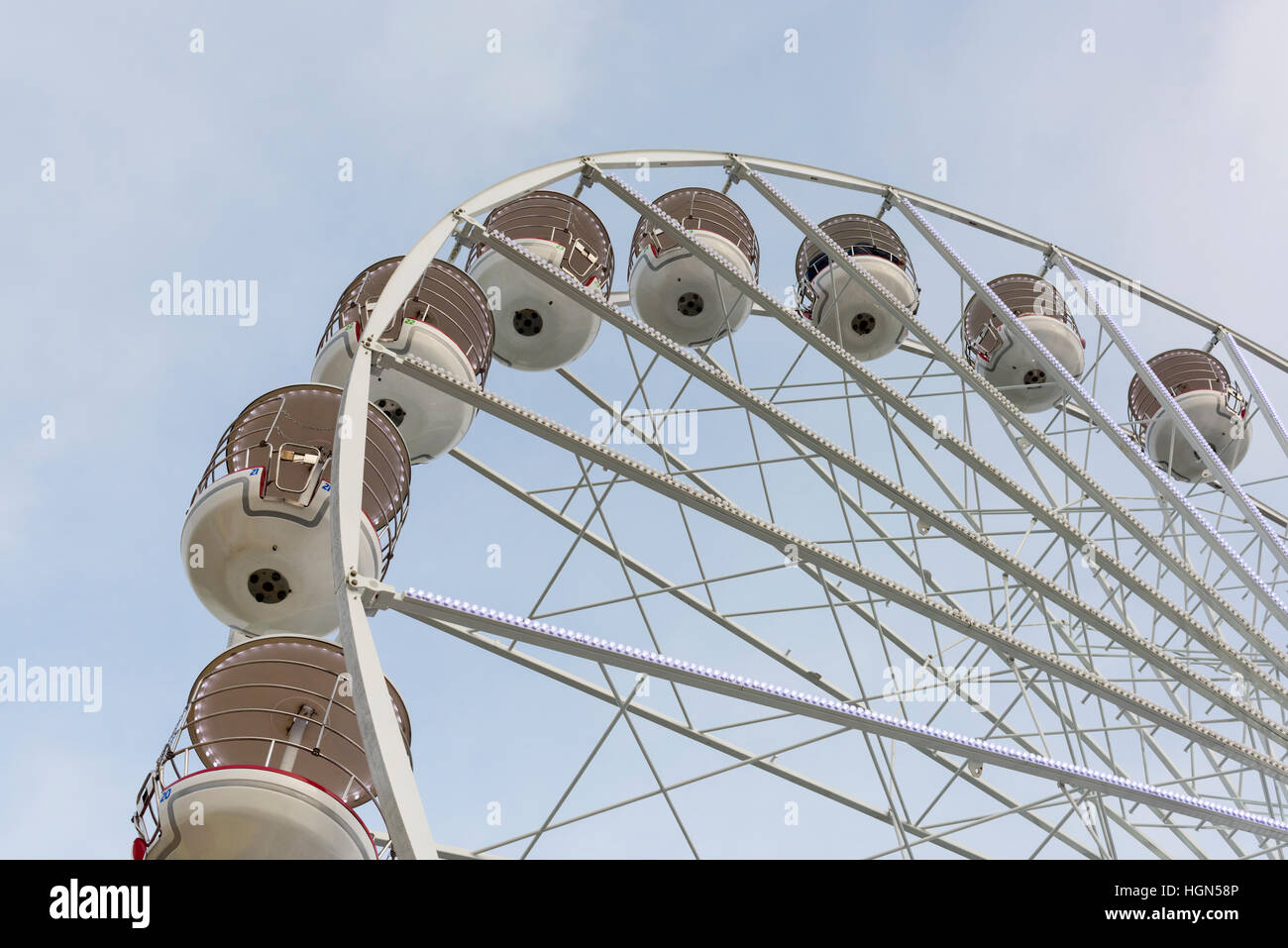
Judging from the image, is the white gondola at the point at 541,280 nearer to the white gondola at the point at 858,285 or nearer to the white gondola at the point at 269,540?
the white gondola at the point at 858,285

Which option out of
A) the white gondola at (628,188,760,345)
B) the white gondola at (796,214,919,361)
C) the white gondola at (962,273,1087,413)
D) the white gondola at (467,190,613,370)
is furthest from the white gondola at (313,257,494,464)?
the white gondola at (962,273,1087,413)

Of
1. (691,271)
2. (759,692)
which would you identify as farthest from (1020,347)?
(759,692)

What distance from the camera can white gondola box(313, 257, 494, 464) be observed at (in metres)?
12.0

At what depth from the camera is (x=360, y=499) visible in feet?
26.5

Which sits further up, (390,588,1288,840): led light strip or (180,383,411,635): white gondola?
(180,383,411,635): white gondola

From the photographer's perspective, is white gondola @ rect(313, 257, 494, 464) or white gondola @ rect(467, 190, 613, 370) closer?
white gondola @ rect(313, 257, 494, 464)

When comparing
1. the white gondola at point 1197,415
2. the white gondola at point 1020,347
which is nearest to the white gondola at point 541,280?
the white gondola at point 1020,347

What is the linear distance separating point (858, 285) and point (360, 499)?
1110cm

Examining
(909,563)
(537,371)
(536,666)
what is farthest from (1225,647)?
(537,371)

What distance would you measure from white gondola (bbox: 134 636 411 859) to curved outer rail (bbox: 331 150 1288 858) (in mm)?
1321

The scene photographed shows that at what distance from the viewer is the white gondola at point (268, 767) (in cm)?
785

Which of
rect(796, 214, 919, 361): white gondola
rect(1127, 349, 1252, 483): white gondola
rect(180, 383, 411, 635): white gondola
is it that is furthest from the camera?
rect(1127, 349, 1252, 483): white gondola

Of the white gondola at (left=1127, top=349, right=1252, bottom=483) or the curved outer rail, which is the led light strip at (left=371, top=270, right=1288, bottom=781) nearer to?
the curved outer rail

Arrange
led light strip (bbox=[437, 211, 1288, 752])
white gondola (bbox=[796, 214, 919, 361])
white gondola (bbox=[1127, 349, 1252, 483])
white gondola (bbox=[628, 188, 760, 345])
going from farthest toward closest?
white gondola (bbox=[1127, 349, 1252, 483]) < white gondola (bbox=[796, 214, 919, 361]) < white gondola (bbox=[628, 188, 760, 345]) < led light strip (bbox=[437, 211, 1288, 752])
